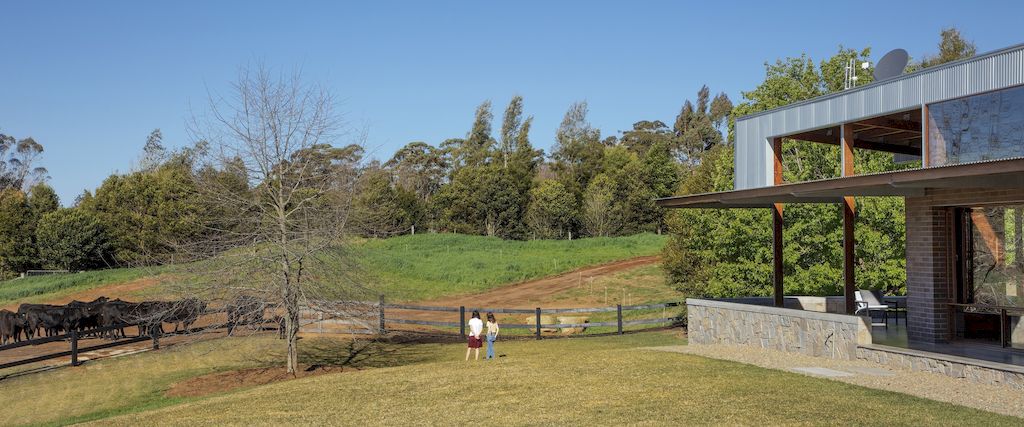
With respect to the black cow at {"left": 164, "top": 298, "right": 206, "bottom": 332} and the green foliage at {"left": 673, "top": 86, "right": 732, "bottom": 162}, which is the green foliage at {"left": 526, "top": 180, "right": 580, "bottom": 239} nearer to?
the green foliage at {"left": 673, "top": 86, "right": 732, "bottom": 162}

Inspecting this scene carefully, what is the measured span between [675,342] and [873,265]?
5.76 m

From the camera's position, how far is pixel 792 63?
2847cm

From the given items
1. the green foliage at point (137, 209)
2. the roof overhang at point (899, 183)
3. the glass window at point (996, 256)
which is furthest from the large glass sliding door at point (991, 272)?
the green foliage at point (137, 209)

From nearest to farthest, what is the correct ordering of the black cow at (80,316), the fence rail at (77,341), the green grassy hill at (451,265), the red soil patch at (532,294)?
the fence rail at (77,341) < the black cow at (80,316) < the red soil patch at (532,294) < the green grassy hill at (451,265)

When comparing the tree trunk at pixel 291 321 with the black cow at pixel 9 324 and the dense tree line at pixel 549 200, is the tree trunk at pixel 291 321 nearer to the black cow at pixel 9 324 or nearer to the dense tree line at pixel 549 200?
the dense tree line at pixel 549 200

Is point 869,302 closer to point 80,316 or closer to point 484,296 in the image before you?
point 80,316

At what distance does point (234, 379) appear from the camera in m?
18.0

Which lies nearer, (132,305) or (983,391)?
(983,391)

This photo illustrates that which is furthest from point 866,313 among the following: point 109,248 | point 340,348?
point 109,248

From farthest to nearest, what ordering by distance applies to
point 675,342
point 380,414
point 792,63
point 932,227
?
1. point 792,63
2. point 675,342
3. point 932,227
4. point 380,414

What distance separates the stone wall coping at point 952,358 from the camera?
466 inches

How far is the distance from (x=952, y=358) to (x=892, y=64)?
6998 mm

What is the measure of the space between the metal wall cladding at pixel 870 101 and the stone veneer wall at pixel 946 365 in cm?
427

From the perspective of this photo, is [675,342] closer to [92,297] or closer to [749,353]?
[749,353]
